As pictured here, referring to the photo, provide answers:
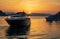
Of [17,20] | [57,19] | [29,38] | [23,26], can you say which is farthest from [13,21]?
[57,19]

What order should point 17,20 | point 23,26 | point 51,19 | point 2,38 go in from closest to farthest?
point 2,38
point 17,20
point 23,26
point 51,19

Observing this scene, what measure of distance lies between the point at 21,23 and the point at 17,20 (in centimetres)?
160

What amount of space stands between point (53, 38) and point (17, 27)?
16095mm

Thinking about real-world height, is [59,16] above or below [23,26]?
above

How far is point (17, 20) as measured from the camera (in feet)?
127

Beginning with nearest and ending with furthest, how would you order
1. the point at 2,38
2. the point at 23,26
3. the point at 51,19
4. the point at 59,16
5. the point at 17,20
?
the point at 2,38 → the point at 17,20 → the point at 23,26 → the point at 51,19 → the point at 59,16

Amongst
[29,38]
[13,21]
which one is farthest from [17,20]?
[29,38]

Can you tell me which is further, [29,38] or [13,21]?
[13,21]

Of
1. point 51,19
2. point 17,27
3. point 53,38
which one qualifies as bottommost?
point 53,38

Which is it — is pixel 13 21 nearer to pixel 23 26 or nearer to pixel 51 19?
pixel 23 26

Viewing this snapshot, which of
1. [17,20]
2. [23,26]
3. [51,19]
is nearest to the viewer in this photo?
[17,20]

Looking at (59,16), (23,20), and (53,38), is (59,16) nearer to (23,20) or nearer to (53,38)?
(23,20)

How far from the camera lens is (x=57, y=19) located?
10238cm

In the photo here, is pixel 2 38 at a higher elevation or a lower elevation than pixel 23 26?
lower
